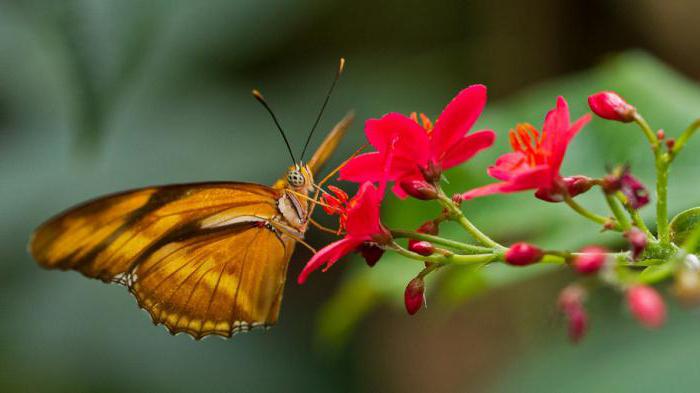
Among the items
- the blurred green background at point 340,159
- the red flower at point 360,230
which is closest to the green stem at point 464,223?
the red flower at point 360,230

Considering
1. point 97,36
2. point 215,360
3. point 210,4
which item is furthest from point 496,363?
point 97,36

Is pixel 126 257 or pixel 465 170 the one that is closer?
pixel 126 257

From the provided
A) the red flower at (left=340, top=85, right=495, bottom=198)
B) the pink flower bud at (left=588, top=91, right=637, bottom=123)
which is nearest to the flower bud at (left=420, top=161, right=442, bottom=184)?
the red flower at (left=340, top=85, right=495, bottom=198)

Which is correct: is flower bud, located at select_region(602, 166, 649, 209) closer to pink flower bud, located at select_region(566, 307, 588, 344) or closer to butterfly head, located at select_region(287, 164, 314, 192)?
pink flower bud, located at select_region(566, 307, 588, 344)

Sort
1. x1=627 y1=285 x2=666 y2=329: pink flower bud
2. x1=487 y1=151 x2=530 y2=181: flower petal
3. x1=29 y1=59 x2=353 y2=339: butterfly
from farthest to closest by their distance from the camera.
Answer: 1. x1=29 y1=59 x2=353 y2=339: butterfly
2. x1=487 y1=151 x2=530 y2=181: flower petal
3. x1=627 y1=285 x2=666 y2=329: pink flower bud

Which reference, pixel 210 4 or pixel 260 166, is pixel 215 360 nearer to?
pixel 260 166

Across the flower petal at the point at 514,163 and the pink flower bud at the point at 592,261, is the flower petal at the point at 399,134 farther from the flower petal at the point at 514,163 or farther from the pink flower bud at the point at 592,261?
the pink flower bud at the point at 592,261
